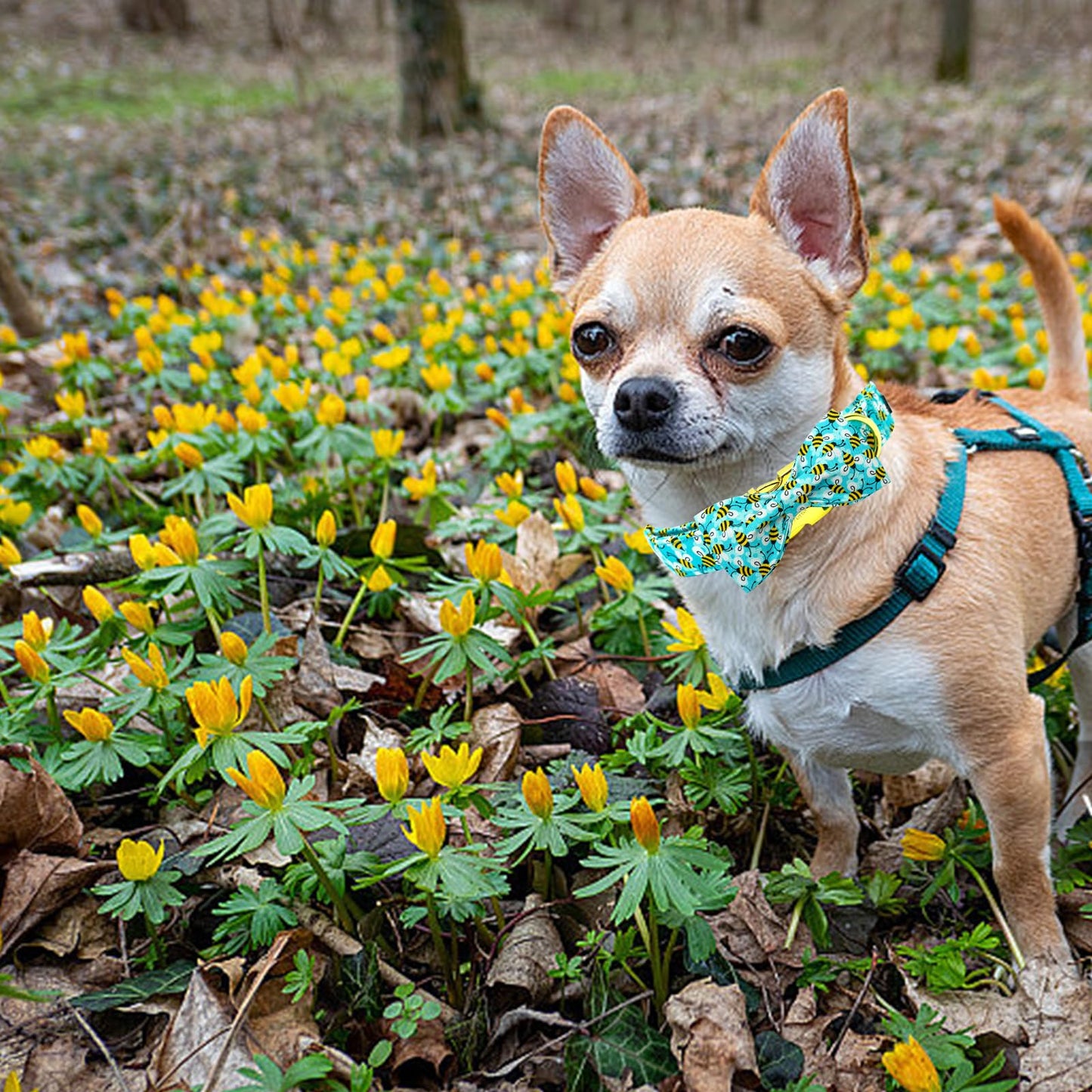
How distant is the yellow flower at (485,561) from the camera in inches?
105

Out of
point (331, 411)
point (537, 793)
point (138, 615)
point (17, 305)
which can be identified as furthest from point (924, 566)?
point (17, 305)

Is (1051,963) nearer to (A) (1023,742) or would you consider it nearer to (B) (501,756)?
(A) (1023,742)

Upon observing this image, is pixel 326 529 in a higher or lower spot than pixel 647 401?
lower

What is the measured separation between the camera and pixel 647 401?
6.84ft

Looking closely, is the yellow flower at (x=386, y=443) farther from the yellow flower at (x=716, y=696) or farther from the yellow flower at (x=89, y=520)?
the yellow flower at (x=716, y=696)

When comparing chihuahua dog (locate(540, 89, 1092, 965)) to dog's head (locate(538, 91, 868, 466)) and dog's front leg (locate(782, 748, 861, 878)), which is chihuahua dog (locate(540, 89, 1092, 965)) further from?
dog's front leg (locate(782, 748, 861, 878))

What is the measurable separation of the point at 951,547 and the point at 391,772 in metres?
1.29

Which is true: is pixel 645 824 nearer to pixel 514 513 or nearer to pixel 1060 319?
pixel 514 513

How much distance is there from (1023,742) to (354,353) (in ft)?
10.8

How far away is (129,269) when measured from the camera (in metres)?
8.02

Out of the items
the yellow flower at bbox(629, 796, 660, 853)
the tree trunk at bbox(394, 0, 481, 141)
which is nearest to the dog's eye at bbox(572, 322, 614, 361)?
the yellow flower at bbox(629, 796, 660, 853)

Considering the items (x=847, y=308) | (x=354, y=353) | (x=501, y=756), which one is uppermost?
(x=847, y=308)

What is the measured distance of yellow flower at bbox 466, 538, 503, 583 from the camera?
8.75 ft

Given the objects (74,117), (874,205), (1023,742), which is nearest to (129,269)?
(874,205)
